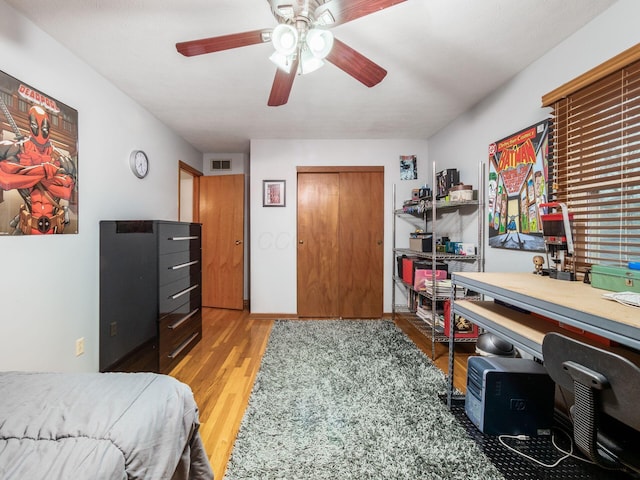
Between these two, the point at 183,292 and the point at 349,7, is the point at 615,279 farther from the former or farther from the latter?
the point at 183,292

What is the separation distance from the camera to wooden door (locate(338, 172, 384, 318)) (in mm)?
3600

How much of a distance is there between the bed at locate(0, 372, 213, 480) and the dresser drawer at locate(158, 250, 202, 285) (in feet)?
3.82

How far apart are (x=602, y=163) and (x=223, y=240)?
3878 mm

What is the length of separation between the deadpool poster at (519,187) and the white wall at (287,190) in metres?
1.31

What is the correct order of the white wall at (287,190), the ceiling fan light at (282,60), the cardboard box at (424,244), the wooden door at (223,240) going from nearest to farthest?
the ceiling fan light at (282,60), the cardboard box at (424,244), the white wall at (287,190), the wooden door at (223,240)

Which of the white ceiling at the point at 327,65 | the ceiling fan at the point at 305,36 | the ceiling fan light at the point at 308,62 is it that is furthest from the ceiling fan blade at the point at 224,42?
the white ceiling at the point at 327,65

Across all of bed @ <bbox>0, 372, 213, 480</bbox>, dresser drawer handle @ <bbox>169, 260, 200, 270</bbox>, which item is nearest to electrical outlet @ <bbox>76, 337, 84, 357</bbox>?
dresser drawer handle @ <bbox>169, 260, 200, 270</bbox>

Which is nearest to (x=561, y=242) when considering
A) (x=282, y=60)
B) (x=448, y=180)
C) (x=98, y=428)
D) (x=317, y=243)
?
(x=448, y=180)

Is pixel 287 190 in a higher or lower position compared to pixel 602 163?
higher

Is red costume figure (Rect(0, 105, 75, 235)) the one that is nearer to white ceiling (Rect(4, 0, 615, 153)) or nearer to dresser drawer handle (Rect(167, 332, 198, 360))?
white ceiling (Rect(4, 0, 615, 153))

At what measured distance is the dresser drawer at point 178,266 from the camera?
2195 mm

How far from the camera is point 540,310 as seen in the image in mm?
1106

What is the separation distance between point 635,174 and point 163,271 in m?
2.85

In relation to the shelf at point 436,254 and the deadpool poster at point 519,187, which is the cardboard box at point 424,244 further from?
the deadpool poster at point 519,187
